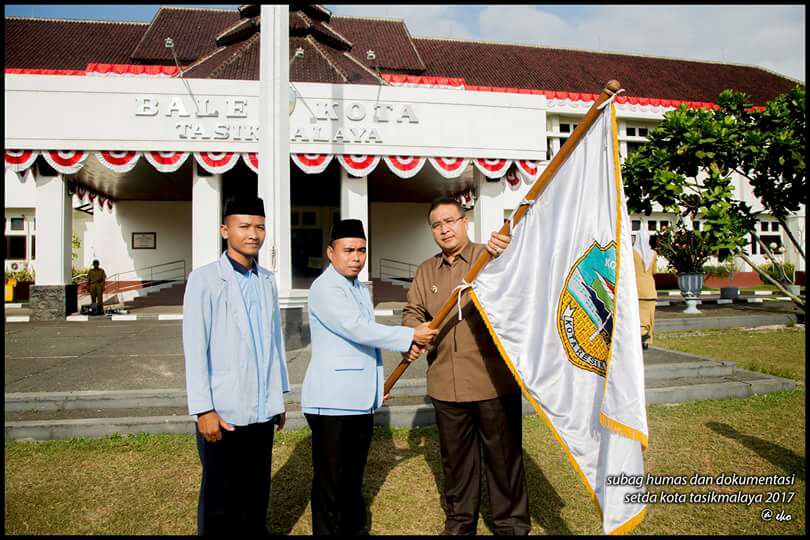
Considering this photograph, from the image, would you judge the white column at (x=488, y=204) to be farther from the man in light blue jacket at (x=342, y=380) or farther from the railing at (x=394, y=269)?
the man in light blue jacket at (x=342, y=380)

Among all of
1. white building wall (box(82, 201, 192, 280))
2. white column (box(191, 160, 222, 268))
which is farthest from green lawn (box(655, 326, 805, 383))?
white building wall (box(82, 201, 192, 280))

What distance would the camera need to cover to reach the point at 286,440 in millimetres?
4395

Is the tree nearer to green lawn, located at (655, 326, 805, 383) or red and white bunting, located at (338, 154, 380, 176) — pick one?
green lawn, located at (655, 326, 805, 383)

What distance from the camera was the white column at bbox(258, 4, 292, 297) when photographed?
7.39m

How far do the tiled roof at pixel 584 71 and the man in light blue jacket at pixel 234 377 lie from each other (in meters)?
20.7

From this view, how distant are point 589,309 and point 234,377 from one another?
1886 mm

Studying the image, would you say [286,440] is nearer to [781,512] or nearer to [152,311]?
[781,512]

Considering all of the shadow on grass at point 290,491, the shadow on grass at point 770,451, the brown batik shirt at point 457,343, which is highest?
the brown batik shirt at point 457,343

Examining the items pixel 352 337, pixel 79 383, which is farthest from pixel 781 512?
pixel 79 383

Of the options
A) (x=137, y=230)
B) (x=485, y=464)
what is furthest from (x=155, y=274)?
(x=485, y=464)

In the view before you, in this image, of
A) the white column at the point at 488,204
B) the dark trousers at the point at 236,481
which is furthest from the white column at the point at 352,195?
the dark trousers at the point at 236,481

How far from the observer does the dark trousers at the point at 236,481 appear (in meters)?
2.39

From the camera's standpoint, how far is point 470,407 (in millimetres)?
2775

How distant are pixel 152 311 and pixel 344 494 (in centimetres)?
1192
